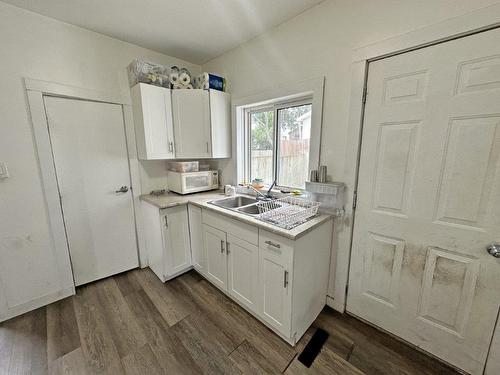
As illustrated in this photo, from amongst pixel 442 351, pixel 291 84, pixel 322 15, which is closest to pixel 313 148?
pixel 291 84

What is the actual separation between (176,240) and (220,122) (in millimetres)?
1436

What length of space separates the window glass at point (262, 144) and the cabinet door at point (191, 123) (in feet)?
1.79

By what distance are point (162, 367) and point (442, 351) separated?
1855 mm

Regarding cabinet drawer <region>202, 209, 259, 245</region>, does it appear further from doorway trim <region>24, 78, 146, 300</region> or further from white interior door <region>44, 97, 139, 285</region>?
doorway trim <region>24, 78, 146, 300</region>

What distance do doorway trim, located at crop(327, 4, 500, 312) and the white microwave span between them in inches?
63.0

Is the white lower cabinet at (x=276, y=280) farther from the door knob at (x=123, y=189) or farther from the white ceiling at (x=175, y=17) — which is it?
the white ceiling at (x=175, y=17)

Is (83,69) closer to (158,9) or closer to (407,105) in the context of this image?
(158,9)

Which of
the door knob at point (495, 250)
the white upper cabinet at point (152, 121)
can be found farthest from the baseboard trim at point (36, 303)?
the door knob at point (495, 250)

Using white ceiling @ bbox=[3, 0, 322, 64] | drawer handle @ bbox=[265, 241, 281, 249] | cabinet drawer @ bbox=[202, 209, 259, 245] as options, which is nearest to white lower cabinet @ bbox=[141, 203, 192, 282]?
cabinet drawer @ bbox=[202, 209, 259, 245]

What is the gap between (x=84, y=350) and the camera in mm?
1443

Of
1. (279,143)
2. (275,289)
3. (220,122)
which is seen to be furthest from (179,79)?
(275,289)

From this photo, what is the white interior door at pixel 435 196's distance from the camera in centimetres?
109

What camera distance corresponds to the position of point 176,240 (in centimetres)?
215

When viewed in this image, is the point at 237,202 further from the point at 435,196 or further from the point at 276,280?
the point at 435,196
